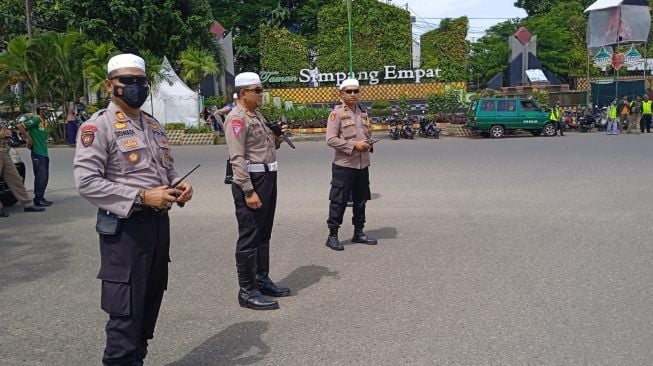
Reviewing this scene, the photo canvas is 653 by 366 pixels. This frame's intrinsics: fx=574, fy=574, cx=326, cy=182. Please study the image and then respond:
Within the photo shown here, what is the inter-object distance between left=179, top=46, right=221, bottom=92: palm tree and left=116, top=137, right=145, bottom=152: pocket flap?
24694 millimetres

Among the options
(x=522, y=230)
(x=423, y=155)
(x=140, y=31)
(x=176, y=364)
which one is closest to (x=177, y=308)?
(x=176, y=364)

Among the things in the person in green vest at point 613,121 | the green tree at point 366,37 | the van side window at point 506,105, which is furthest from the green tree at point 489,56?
the van side window at point 506,105

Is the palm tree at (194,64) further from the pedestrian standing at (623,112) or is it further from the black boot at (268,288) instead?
the black boot at (268,288)

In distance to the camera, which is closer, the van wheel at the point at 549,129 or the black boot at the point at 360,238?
the black boot at the point at 360,238

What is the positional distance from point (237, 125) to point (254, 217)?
74 centimetres

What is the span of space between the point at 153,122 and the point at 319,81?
113 feet

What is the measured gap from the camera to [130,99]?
3045mm

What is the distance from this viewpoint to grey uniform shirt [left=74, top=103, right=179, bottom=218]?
2.94 meters

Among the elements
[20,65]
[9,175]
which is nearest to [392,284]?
[9,175]

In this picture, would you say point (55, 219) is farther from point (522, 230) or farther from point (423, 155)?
point (423, 155)

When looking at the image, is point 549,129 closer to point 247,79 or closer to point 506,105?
point 506,105

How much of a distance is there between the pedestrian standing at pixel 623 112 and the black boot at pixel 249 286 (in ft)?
75.9

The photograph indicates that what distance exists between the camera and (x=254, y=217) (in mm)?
4543

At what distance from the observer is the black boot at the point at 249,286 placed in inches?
179
